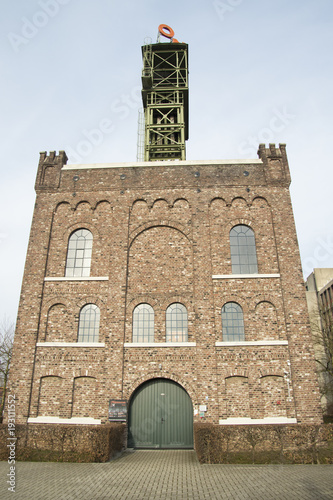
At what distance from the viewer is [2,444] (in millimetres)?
11898

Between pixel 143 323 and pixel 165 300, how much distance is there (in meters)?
1.42

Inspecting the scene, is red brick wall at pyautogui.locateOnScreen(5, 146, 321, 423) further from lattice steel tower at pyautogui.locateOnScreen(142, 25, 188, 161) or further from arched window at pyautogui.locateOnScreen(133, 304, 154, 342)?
lattice steel tower at pyautogui.locateOnScreen(142, 25, 188, 161)

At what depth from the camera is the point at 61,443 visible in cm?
1188

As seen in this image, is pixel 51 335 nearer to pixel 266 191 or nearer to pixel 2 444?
pixel 2 444

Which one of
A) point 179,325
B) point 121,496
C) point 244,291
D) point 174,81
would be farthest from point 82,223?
point 174,81

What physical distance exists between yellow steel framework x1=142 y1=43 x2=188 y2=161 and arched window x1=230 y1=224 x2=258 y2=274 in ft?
30.5

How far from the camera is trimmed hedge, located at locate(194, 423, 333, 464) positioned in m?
11.4

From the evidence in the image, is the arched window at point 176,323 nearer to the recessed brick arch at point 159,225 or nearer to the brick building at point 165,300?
the brick building at point 165,300

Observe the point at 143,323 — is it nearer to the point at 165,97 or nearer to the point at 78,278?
the point at 78,278

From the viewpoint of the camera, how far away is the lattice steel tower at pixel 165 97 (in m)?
25.3

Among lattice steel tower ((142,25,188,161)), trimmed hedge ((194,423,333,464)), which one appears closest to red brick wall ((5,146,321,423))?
trimmed hedge ((194,423,333,464))

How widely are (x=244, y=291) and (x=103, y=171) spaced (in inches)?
370

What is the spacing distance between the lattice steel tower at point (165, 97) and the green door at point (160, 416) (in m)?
15.6

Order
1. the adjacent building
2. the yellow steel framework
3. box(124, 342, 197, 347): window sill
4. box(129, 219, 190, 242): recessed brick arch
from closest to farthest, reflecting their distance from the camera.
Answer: box(124, 342, 197, 347): window sill < box(129, 219, 190, 242): recessed brick arch < the yellow steel framework < the adjacent building
